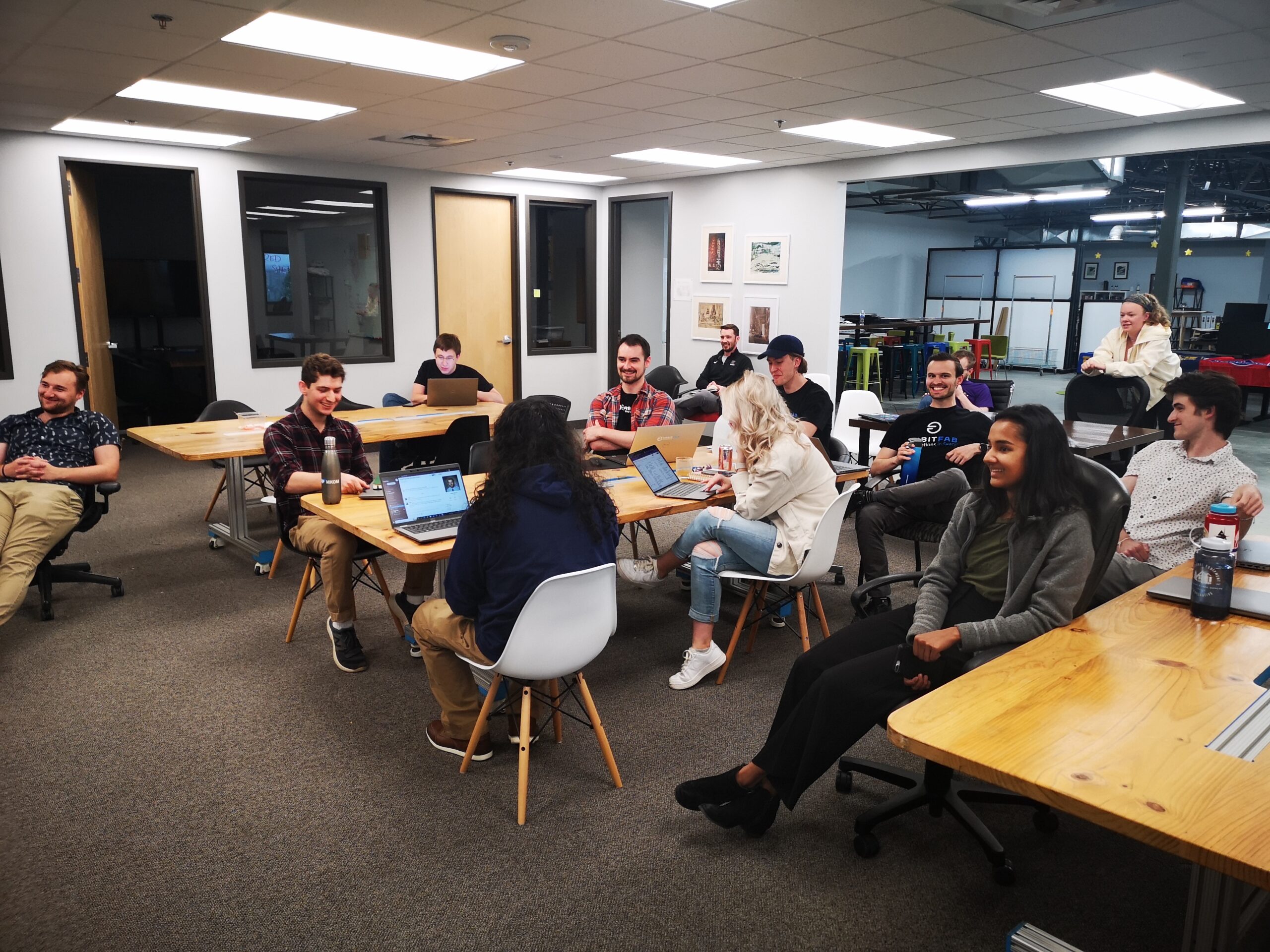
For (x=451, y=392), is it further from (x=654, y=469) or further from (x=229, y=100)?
(x=654, y=469)

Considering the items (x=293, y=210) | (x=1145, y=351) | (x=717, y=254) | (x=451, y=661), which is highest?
(x=293, y=210)

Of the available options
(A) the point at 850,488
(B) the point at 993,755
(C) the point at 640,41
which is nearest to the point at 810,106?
(C) the point at 640,41

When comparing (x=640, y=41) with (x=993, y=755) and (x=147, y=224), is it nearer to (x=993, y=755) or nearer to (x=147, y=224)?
(x=993, y=755)

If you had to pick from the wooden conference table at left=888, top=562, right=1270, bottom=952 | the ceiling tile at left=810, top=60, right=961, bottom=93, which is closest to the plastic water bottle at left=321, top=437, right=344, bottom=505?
the wooden conference table at left=888, top=562, right=1270, bottom=952

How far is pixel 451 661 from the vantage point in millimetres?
2951

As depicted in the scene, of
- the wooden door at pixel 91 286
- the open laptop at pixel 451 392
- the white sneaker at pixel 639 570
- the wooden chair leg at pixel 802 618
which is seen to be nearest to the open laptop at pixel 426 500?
the white sneaker at pixel 639 570

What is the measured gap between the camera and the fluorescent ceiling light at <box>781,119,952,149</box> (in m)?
6.54

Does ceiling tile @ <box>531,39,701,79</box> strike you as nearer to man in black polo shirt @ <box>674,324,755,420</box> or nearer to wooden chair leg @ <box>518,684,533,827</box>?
man in black polo shirt @ <box>674,324,755,420</box>

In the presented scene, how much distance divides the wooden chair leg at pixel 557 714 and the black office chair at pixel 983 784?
98 cm

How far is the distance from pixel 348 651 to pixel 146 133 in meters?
5.64

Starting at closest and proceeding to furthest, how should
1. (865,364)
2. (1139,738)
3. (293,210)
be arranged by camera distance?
(1139,738), (293,210), (865,364)

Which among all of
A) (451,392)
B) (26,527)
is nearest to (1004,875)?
(26,527)

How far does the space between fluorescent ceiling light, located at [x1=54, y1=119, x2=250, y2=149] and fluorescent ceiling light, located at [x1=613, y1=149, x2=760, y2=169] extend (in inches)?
131

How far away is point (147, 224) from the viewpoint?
10062 millimetres
